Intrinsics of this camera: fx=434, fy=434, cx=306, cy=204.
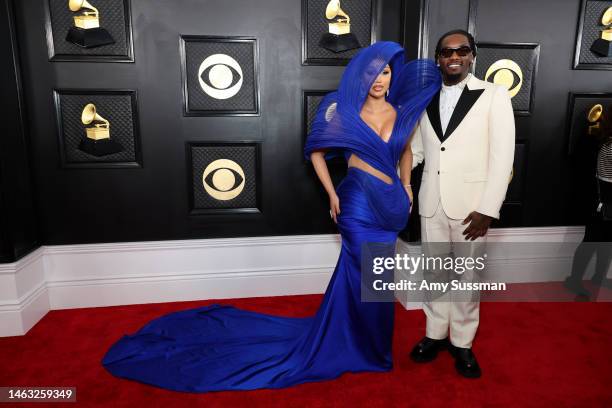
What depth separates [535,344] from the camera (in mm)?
2850

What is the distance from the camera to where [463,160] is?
2.31m

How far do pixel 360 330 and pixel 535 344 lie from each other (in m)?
1.25

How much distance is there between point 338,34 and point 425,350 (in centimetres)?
233

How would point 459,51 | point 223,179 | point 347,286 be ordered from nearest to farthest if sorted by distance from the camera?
1. point 459,51
2. point 347,286
3. point 223,179

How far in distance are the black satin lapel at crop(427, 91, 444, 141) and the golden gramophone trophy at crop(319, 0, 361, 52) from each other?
115 centimetres

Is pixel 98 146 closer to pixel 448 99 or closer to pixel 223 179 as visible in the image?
pixel 223 179

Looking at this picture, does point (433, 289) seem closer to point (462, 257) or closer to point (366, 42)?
point (462, 257)

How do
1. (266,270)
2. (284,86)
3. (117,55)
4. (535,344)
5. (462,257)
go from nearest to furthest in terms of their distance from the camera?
(462,257) → (535,344) → (117,55) → (284,86) → (266,270)

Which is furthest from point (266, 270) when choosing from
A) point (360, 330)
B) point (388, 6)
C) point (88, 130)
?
point (388, 6)

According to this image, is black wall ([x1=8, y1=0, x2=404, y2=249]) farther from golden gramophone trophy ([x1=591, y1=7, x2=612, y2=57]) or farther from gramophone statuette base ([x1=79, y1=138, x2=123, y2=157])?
golden gramophone trophy ([x1=591, y1=7, x2=612, y2=57])

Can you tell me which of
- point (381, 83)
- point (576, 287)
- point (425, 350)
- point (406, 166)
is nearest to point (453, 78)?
point (381, 83)

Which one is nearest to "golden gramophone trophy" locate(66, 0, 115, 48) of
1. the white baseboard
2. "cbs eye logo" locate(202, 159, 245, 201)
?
"cbs eye logo" locate(202, 159, 245, 201)

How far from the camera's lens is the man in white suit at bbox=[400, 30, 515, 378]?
222cm

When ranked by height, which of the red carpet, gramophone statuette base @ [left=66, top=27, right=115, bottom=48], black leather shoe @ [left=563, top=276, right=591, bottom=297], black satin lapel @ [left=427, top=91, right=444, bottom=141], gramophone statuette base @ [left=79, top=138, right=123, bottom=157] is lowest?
the red carpet
